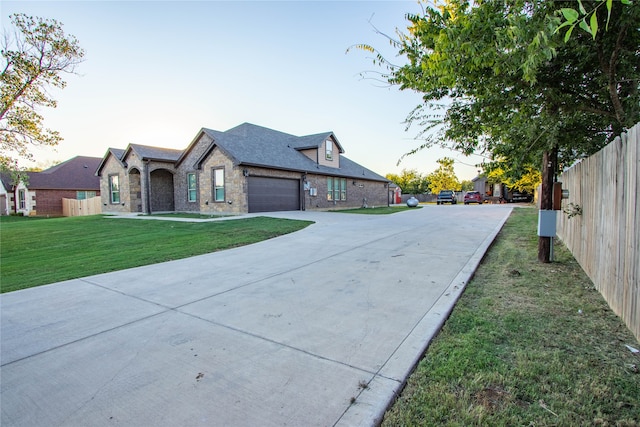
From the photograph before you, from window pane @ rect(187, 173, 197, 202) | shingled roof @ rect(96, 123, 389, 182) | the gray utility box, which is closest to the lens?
the gray utility box

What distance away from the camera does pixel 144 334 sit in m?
3.16

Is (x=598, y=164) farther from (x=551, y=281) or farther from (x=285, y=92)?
(x=285, y=92)

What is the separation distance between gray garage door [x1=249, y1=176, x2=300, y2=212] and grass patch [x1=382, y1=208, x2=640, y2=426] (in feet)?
48.3

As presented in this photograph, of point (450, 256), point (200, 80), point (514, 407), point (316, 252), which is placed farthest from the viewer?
point (200, 80)

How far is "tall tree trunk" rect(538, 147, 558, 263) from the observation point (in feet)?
18.7

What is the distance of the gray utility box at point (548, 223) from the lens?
569 centimetres

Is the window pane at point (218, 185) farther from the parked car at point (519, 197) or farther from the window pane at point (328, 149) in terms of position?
the parked car at point (519, 197)

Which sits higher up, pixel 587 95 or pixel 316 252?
pixel 587 95

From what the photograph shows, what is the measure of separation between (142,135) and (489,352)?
2407cm

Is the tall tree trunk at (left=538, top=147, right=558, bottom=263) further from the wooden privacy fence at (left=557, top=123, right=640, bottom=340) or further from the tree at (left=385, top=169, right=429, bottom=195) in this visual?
the tree at (left=385, top=169, right=429, bottom=195)

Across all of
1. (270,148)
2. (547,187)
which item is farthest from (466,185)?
(547,187)

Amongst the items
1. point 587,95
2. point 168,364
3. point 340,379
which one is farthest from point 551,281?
point 168,364

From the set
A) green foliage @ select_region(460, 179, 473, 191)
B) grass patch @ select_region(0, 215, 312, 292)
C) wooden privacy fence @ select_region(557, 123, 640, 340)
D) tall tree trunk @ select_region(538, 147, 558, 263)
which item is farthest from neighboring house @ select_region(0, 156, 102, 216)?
green foliage @ select_region(460, 179, 473, 191)

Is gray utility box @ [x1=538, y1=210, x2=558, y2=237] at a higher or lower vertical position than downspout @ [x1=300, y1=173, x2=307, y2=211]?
lower
